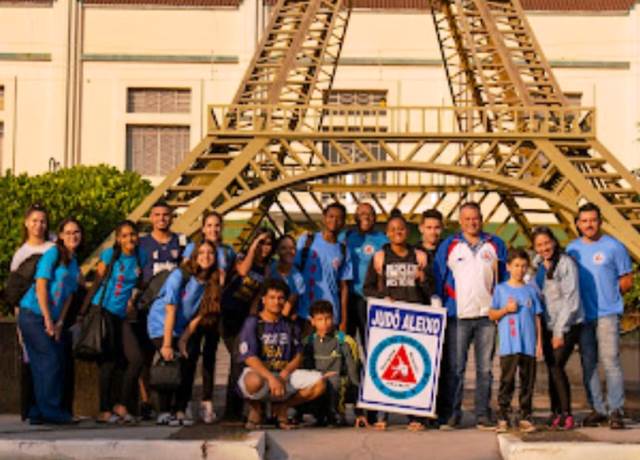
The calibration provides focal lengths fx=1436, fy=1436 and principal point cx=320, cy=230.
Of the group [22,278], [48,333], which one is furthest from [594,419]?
[22,278]

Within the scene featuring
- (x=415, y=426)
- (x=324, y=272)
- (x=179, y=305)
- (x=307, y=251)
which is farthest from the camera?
(x=307, y=251)

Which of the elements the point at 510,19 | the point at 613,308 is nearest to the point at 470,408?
the point at 613,308

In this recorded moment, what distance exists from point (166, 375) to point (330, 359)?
1377 mm

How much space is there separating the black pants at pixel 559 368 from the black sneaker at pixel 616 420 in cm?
36

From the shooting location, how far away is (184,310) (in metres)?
12.3

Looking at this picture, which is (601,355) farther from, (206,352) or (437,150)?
(437,150)

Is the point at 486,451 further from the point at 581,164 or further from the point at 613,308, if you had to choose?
the point at 581,164

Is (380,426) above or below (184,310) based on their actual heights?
below

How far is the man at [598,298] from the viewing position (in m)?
12.4

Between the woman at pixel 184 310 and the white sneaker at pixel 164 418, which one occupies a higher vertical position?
the woman at pixel 184 310

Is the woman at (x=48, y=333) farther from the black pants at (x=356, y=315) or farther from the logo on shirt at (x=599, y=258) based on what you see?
the logo on shirt at (x=599, y=258)

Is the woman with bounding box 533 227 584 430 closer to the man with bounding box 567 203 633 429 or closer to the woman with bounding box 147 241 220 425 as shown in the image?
the man with bounding box 567 203 633 429

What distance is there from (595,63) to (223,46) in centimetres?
1099

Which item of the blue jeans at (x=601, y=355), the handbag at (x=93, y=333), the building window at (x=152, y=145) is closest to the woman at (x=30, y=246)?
the handbag at (x=93, y=333)
